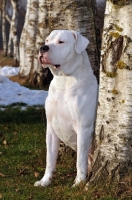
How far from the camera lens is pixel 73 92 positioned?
214 inches

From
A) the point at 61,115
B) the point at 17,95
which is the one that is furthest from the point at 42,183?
the point at 17,95

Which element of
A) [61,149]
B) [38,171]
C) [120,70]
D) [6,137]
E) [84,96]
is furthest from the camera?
[6,137]

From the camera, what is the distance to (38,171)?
6.40 m

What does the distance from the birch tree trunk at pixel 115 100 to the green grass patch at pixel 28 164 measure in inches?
10.5

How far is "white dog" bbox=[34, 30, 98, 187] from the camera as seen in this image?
540cm

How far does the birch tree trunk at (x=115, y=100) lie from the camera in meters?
4.80

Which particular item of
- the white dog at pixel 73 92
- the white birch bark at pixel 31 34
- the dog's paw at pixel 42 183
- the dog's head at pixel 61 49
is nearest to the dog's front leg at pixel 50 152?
the dog's paw at pixel 42 183

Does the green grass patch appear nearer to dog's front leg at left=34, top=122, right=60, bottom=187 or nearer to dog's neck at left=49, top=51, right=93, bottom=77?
dog's front leg at left=34, top=122, right=60, bottom=187

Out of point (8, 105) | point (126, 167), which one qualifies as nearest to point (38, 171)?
point (126, 167)

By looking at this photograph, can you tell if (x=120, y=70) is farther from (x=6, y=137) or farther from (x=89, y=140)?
(x=6, y=137)

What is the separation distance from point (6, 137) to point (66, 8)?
251 centimetres

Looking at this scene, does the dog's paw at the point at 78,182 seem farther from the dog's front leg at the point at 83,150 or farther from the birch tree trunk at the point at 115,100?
the birch tree trunk at the point at 115,100

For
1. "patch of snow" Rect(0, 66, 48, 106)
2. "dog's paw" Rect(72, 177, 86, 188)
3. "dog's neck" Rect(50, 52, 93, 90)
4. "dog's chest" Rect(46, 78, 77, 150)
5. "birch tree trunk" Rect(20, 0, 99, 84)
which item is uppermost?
"birch tree trunk" Rect(20, 0, 99, 84)

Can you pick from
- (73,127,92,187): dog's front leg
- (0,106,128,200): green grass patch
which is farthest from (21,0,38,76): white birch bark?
(73,127,92,187): dog's front leg
